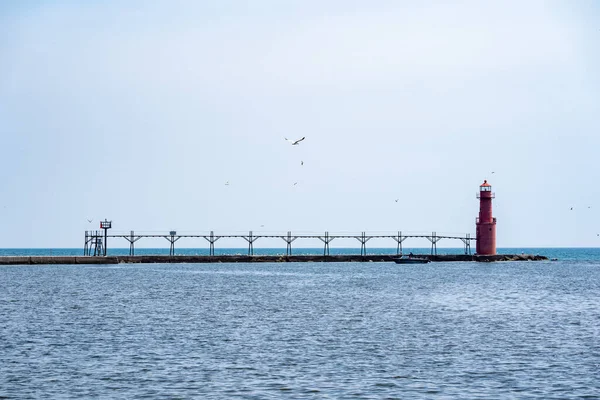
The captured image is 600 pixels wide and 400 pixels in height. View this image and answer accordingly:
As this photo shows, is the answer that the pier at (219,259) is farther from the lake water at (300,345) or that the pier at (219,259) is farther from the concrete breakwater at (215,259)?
the lake water at (300,345)

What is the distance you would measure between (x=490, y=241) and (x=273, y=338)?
91959 millimetres

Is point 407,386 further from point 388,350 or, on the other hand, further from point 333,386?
point 388,350

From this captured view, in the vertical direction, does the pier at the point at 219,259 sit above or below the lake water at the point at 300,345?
above

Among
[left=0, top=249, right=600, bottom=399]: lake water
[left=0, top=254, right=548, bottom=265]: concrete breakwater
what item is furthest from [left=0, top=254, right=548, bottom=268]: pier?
[left=0, top=249, right=600, bottom=399]: lake water

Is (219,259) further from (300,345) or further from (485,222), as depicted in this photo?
(300,345)

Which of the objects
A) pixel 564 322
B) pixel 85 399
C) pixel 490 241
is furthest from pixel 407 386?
pixel 490 241

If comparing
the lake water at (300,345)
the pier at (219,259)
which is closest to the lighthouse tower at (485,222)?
the pier at (219,259)

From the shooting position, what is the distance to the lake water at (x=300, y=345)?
1096 inches

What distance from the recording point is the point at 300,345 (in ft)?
122

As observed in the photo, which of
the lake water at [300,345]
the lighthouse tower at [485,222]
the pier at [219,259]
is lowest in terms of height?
the lake water at [300,345]

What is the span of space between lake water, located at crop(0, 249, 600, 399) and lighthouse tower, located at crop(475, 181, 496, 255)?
179 feet

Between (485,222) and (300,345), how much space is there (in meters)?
90.6

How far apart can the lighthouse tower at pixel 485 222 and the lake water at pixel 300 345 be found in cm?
5470

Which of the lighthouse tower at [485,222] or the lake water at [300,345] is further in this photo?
the lighthouse tower at [485,222]
